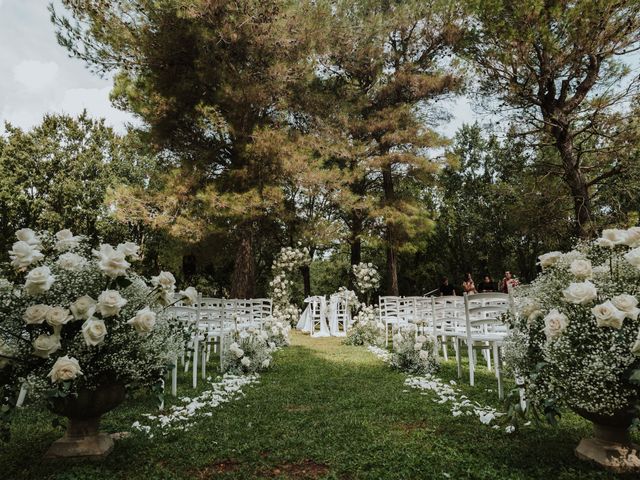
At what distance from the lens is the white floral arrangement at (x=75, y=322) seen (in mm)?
2389

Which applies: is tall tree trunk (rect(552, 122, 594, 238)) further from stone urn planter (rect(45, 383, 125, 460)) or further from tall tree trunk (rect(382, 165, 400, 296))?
stone urn planter (rect(45, 383, 125, 460))

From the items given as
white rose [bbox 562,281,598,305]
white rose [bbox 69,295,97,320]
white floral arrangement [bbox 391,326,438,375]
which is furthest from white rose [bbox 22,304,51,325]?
white floral arrangement [bbox 391,326,438,375]

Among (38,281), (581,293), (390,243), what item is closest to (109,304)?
(38,281)

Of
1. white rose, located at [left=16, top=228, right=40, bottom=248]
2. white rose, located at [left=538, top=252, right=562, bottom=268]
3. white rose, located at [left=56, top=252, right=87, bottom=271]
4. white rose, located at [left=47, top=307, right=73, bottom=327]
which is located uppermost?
white rose, located at [left=16, top=228, right=40, bottom=248]

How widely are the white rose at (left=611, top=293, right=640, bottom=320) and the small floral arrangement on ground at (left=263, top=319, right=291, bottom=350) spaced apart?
6538 millimetres

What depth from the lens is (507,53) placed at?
31.6 feet

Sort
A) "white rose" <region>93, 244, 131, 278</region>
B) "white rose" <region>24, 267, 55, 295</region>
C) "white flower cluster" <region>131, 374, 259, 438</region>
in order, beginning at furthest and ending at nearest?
1. "white flower cluster" <region>131, 374, 259, 438</region>
2. "white rose" <region>93, 244, 131, 278</region>
3. "white rose" <region>24, 267, 55, 295</region>

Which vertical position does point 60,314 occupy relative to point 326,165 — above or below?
below

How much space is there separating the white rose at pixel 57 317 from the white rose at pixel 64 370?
0.66 feet

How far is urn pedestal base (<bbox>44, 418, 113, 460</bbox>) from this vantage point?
8.89 feet

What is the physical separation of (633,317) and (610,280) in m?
0.37

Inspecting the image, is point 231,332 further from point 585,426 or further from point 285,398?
point 585,426

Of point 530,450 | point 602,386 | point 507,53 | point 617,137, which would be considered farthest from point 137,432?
point 617,137

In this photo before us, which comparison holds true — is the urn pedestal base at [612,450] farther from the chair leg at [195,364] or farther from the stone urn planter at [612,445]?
the chair leg at [195,364]
